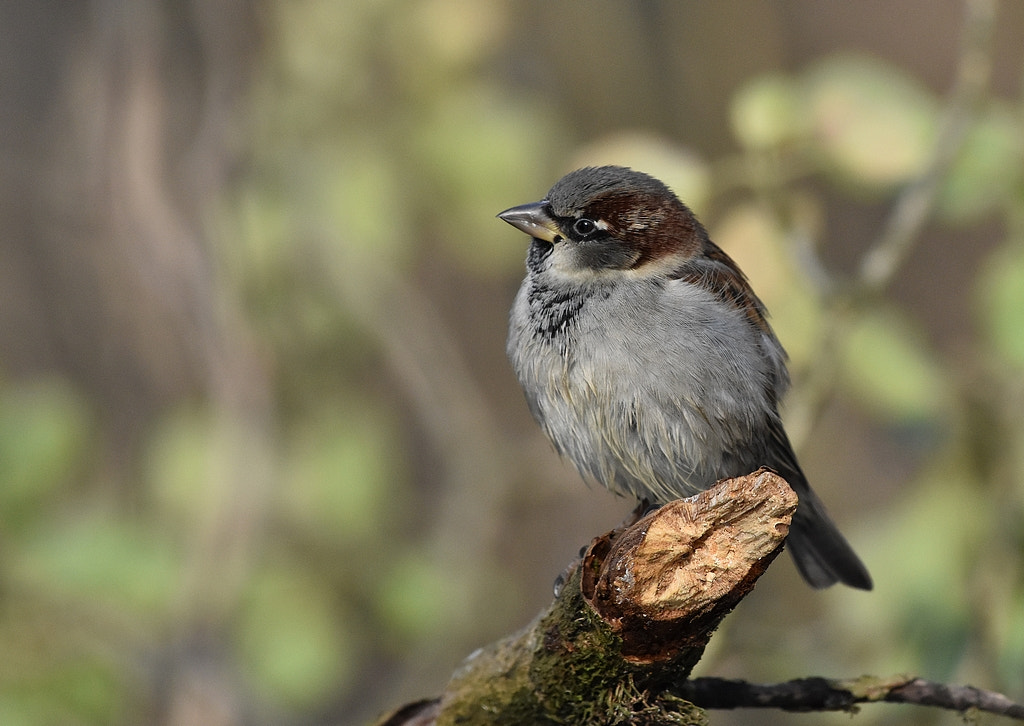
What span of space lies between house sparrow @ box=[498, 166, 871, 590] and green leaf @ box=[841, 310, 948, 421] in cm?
24

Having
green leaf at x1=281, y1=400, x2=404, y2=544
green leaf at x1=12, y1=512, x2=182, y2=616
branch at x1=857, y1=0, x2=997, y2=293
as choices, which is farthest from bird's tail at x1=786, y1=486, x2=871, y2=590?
green leaf at x1=12, y1=512, x2=182, y2=616

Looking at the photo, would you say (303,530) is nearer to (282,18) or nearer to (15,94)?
(282,18)

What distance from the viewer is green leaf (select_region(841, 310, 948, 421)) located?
2914mm

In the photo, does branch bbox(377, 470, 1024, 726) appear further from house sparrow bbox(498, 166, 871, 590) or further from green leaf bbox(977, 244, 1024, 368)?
green leaf bbox(977, 244, 1024, 368)

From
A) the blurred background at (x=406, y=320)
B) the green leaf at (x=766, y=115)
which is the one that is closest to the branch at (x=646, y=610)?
the blurred background at (x=406, y=320)

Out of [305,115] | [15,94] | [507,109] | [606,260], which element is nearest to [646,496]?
[606,260]

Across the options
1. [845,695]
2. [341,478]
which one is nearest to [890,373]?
[845,695]

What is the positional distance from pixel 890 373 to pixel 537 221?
0.99 m

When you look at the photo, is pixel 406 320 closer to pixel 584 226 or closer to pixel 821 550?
pixel 584 226

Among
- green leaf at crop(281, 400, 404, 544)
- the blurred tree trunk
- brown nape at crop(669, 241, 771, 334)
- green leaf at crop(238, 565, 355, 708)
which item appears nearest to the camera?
brown nape at crop(669, 241, 771, 334)

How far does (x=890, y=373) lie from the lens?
116 inches

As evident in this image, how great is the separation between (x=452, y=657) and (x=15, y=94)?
3.75m

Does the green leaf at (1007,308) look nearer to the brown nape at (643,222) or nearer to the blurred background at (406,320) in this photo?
the blurred background at (406,320)

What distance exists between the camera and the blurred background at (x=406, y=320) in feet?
9.22
